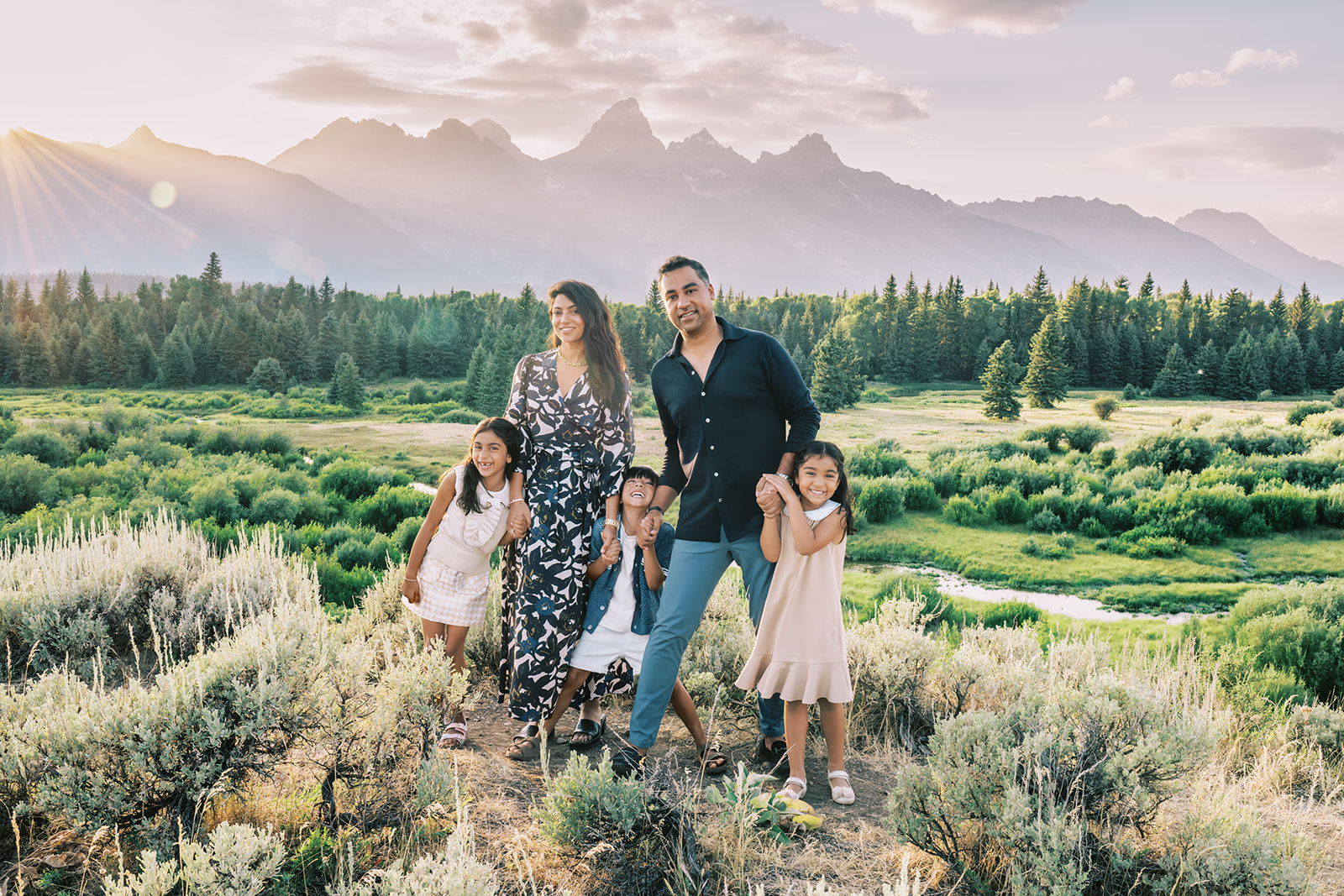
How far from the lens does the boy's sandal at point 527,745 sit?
3.97 m

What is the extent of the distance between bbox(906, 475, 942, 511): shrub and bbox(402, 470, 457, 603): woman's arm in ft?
47.7

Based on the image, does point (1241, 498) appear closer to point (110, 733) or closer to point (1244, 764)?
point (1244, 764)

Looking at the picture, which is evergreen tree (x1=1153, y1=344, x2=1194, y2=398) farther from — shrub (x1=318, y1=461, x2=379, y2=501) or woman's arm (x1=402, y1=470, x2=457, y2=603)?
Result: woman's arm (x1=402, y1=470, x2=457, y2=603)

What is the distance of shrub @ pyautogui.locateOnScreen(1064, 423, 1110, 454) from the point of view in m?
27.3

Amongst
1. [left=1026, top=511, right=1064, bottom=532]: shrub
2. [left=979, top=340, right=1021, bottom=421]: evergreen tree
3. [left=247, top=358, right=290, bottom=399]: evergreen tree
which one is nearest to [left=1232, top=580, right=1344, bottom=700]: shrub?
[left=1026, top=511, right=1064, bottom=532]: shrub

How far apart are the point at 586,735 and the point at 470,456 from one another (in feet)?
5.54

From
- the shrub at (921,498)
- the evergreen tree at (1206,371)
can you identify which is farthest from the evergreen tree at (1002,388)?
the shrub at (921,498)

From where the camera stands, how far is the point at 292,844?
118 inches

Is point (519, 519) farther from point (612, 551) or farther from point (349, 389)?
point (349, 389)

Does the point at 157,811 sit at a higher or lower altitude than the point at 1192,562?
higher

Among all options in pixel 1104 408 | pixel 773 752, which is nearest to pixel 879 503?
pixel 773 752

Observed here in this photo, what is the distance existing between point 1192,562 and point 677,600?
1267 centimetres

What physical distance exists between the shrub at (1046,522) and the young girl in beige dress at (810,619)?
13.4m

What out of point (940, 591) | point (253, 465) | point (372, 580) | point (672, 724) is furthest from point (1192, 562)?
point (253, 465)
